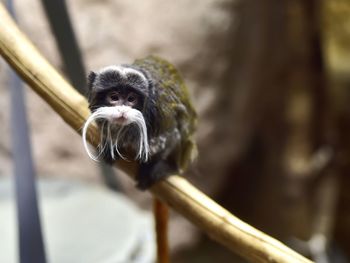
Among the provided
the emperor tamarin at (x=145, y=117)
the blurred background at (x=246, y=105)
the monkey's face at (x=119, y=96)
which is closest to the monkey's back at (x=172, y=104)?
the emperor tamarin at (x=145, y=117)

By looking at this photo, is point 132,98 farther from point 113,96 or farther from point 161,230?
point 161,230

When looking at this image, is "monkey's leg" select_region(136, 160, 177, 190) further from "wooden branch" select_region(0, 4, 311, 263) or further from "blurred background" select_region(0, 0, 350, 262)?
"blurred background" select_region(0, 0, 350, 262)

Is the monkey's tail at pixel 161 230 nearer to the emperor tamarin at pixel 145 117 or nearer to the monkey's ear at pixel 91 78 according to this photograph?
the emperor tamarin at pixel 145 117

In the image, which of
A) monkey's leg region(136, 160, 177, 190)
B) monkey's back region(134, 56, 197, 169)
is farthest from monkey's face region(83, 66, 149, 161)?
monkey's leg region(136, 160, 177, 190)

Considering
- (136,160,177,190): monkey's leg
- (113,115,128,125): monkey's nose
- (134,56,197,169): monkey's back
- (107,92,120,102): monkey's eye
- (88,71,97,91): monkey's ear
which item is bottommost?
(136,160,177,190): monkey's leg

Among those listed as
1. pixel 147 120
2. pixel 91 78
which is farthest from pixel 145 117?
pixel 91 78

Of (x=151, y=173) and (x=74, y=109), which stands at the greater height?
(x=74, y=109)

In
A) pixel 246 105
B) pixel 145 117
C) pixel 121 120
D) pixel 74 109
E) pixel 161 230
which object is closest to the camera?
pixel 121 120
